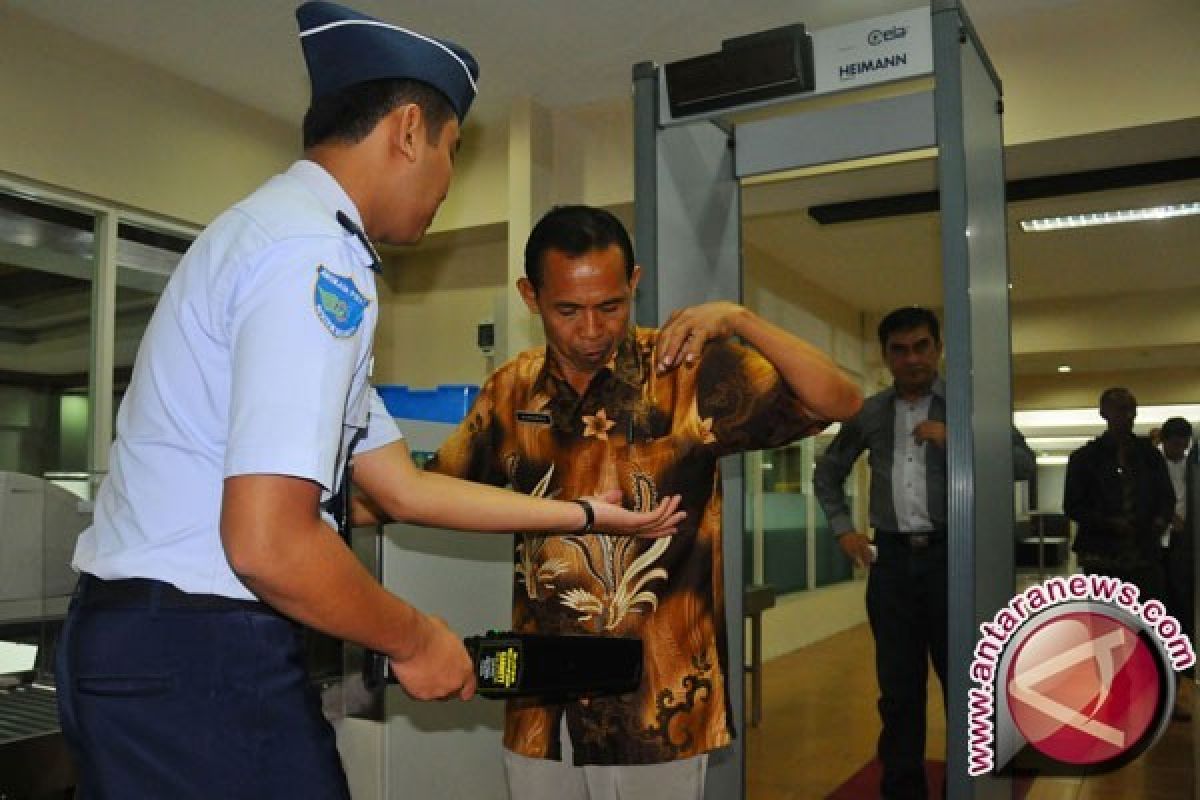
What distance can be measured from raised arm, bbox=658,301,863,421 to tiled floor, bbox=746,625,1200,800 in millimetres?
2526

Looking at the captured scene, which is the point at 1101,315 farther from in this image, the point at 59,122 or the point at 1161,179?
the point at 59,122

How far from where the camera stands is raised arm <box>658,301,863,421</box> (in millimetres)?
1494

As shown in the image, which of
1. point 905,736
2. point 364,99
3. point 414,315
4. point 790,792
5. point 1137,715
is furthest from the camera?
point 414,315

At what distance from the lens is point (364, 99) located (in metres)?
1.02

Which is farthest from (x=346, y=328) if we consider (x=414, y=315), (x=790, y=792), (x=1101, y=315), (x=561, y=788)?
(x=1101, y=315)

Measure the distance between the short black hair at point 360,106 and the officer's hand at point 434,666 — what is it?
516 millimetres

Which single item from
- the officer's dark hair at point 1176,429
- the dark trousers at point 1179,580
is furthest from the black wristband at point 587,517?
the officer's dark hair at point 1176,429

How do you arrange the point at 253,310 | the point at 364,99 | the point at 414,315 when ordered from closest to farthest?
the point at 253,310 < the point at 364,99 < the point at 414,315

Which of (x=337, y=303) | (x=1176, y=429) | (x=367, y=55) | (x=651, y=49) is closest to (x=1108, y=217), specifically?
(x=1176, y=429)

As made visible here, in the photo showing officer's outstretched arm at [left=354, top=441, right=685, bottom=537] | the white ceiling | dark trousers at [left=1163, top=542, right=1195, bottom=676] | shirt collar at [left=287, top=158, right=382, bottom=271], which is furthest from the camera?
dark trousers at [left=1163, top=542, right=1195, bottom=676]

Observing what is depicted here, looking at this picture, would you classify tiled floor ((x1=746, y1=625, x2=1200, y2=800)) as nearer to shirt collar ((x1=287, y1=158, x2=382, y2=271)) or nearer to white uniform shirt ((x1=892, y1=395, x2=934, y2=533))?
white uniform shirt ((x1=892, y1=395, x2=934, y2=533))

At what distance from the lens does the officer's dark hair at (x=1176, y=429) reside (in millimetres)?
5573

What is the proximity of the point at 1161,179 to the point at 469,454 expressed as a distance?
4337mm

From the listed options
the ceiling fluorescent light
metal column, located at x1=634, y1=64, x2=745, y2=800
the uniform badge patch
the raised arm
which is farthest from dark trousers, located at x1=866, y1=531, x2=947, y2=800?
the ceiling fluorescent light
